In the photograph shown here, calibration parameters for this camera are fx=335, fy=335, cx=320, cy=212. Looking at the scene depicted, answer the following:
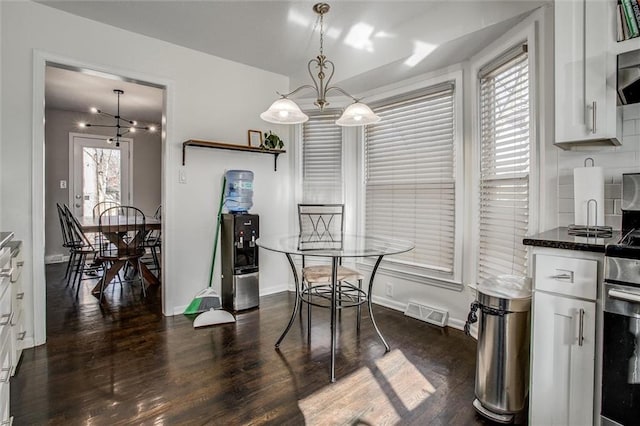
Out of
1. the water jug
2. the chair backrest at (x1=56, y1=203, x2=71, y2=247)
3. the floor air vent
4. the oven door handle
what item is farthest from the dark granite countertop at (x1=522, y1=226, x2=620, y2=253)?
the chair backrest at (x1=56, y1=203, x2=71, y2=247)

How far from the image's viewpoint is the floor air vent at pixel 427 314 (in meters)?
2.87

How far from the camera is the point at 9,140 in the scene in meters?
2.41

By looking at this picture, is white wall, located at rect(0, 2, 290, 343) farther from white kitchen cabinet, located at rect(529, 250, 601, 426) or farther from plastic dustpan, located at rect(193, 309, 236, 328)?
white kitchen cabinet, located at rect(529, 250, 601, 426)

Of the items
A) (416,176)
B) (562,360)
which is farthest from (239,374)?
(416,176)

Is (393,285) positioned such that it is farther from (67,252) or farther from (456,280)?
(67,252)

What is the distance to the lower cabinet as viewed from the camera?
Answer: 132 cm

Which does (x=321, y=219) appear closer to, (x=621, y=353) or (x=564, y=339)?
(x=564, y=339)

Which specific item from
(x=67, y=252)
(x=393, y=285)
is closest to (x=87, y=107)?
(x=67, y=252)

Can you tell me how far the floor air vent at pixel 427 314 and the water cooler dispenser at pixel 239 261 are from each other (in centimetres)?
150

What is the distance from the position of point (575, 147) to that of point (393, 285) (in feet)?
6.53

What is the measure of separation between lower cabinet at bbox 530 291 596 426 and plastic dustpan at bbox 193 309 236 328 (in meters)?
2.29

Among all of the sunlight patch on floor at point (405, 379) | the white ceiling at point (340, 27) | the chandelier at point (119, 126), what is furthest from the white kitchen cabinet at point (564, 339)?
the chandelier at point (119, 126)

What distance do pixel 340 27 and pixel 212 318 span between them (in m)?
2.72

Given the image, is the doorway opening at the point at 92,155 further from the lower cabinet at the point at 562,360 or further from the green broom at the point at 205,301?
the lower cabinet at the point at 562,360
